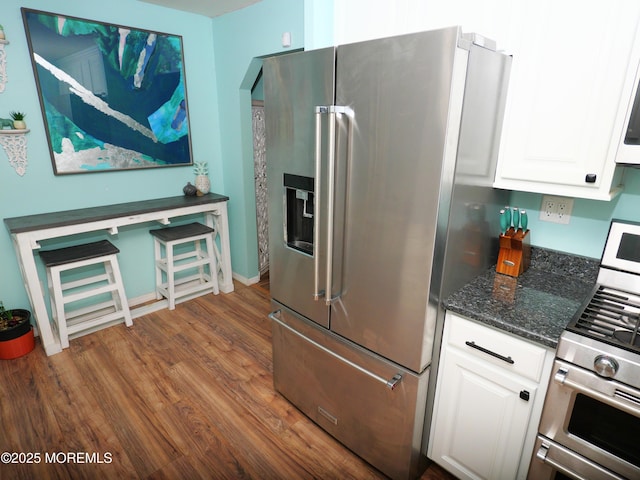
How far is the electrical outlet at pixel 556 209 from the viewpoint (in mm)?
1630

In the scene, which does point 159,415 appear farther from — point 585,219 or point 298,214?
point 585,219

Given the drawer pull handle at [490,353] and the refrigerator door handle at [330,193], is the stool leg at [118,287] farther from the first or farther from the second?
the drawer pull handle at [490,353]

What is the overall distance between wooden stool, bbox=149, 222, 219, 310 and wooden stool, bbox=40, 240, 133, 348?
1.27 ft

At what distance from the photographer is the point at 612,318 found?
1.28 metres

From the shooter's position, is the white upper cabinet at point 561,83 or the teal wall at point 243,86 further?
the teal wall at point 243,86

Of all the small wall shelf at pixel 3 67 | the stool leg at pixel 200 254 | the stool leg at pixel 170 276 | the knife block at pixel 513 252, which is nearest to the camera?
the knife block at pixel 513 252

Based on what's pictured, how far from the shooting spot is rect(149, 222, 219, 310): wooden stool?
3.05 meters

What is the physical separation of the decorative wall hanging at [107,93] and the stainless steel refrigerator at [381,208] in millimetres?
1744

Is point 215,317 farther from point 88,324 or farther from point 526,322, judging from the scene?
point 526,322

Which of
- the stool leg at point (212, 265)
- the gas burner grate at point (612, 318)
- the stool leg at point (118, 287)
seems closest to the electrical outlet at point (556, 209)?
the gas burner grate at point (612, 318)

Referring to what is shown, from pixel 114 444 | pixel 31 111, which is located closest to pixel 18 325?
pixel 114 444

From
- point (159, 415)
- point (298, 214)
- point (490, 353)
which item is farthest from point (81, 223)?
point (490, 353)

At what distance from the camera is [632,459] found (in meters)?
1.12

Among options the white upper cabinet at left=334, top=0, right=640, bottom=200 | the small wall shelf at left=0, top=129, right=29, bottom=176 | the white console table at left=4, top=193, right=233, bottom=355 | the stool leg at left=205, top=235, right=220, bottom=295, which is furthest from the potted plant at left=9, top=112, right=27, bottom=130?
the white upper cabinet at left=334, top=0, right=640, bottom=200
